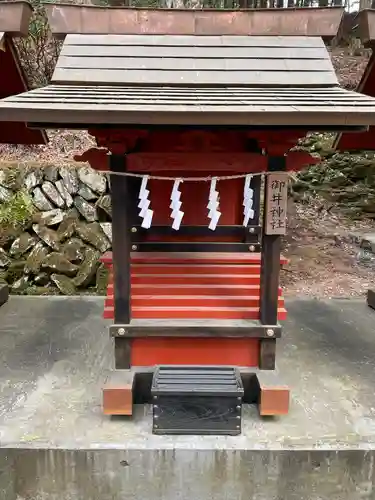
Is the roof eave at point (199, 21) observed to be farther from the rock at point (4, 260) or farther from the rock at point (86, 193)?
the rock at point (4, 260)

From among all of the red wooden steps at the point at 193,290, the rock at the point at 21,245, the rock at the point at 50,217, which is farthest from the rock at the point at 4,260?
the red wooden steps at the point at 193,290

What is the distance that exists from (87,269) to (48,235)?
89cm

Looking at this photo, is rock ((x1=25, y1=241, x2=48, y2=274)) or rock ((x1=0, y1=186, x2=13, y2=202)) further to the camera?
rock ((x1=0, y1=186, x2=13, y2=202))

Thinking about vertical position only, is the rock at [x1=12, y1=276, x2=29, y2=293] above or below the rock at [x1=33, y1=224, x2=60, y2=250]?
below

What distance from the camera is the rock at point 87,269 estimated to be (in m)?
7.21

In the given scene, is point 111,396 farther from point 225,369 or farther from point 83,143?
point 83,143

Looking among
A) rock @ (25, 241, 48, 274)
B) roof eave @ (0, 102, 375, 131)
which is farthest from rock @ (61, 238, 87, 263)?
roof eave @ (0, 102, 375, 131)

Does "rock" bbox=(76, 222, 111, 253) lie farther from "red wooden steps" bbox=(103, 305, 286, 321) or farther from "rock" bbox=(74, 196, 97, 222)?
"red wooden steps" bbox=(103, 305, 286, 321)

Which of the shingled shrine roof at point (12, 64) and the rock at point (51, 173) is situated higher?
the shingled shrine roof at point (12, 64)

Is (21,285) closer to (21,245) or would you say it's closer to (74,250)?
(21,245)

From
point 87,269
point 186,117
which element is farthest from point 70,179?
point 186,117

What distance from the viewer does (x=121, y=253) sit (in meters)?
3.44

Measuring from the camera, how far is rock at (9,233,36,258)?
24.4 ft

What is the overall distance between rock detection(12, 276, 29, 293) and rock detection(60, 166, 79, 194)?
162 cm
